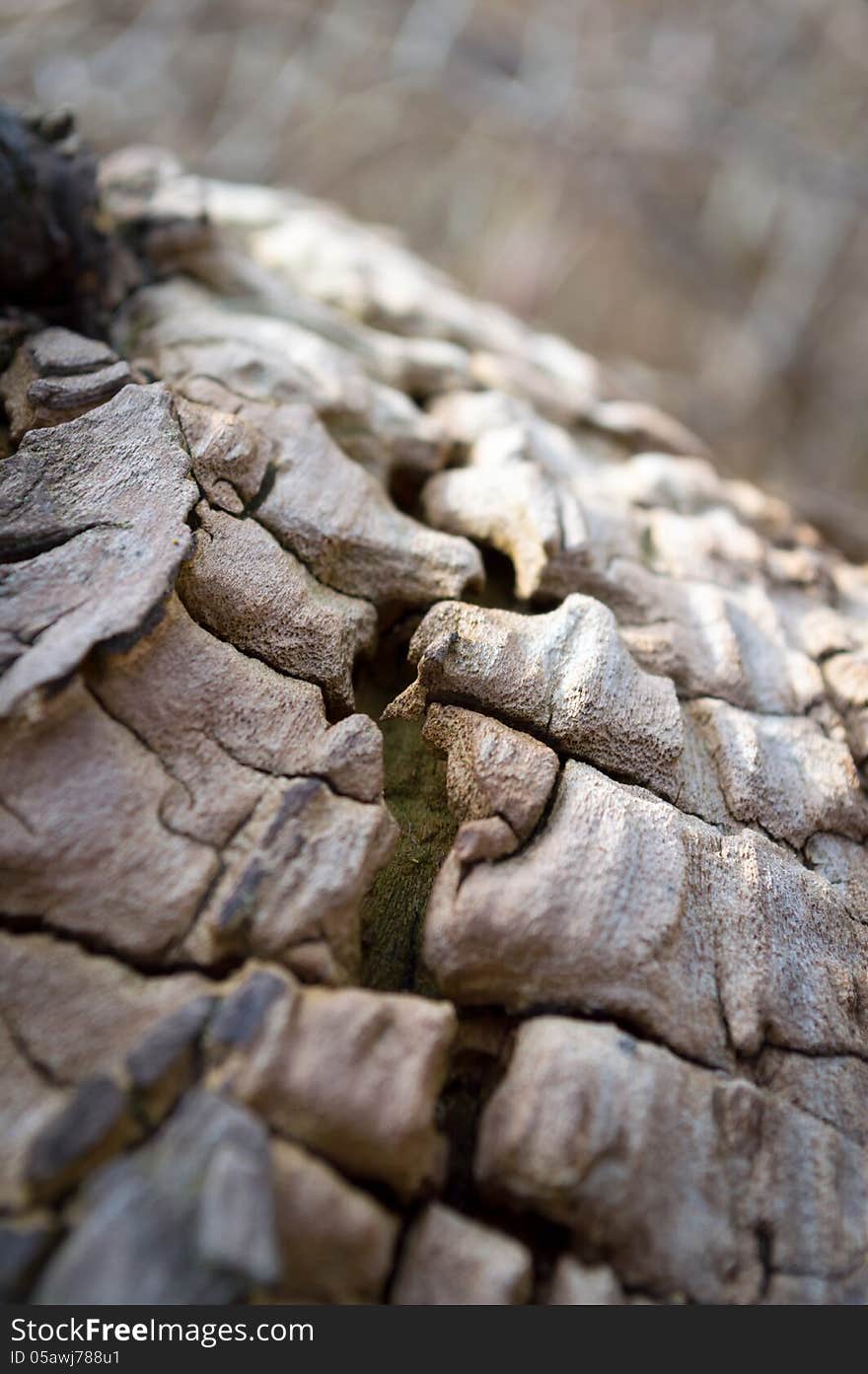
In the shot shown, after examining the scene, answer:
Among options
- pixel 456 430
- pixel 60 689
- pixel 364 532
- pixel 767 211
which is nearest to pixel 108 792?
pixel 60 689

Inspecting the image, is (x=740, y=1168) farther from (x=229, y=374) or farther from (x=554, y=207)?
(x=554, y=207)

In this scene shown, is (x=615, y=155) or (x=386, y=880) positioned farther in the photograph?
(x=615, y=155)

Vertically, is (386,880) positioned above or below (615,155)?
below

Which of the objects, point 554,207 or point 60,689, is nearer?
point 60,689

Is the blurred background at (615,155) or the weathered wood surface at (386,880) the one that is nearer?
the weathered wood surface at (386,880)
